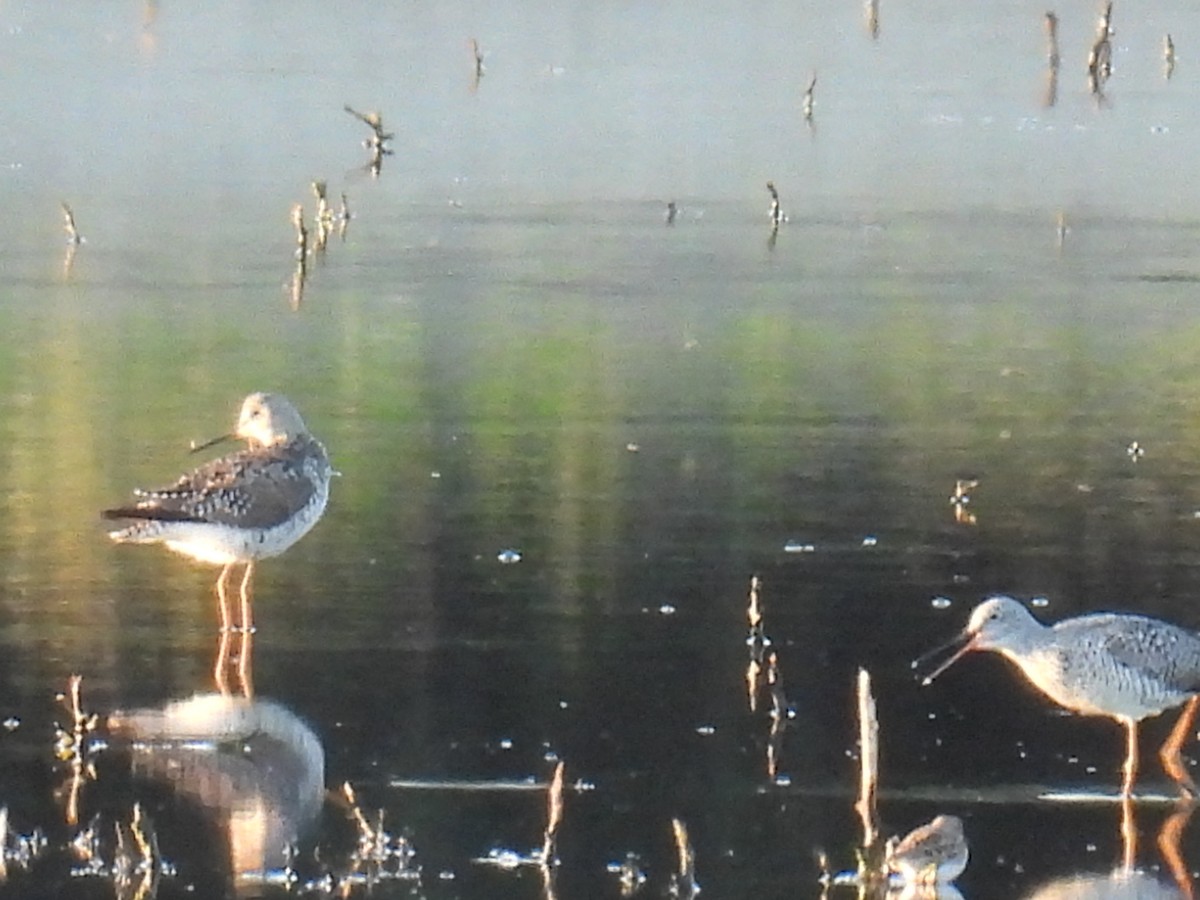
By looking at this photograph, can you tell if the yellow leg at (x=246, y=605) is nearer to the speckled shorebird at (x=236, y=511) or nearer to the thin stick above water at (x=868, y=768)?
the speckled shorebird at (x=236, y=511)

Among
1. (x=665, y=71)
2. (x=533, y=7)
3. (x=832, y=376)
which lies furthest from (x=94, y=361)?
(x=533, y=7)

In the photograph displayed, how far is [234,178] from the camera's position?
26328 mm

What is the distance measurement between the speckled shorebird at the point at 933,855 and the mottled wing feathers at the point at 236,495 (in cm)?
414

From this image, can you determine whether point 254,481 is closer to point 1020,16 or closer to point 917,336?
point 917,336

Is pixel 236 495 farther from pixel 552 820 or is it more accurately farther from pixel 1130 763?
pixel 1130 763

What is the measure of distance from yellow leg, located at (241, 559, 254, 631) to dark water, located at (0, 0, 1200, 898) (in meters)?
0.16

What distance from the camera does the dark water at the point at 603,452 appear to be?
9.59 m

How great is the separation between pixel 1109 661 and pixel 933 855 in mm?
1653

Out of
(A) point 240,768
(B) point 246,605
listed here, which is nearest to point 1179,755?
(A) point 240,768

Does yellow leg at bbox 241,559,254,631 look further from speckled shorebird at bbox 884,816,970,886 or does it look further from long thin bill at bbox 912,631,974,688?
speckled shorebird at bbox 884,816,970,886

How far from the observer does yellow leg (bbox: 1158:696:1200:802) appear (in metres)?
9.86

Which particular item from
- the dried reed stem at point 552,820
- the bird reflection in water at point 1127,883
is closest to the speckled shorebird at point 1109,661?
the bird reflection in water at point 1127,883

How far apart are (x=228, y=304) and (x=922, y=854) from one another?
1211 cm

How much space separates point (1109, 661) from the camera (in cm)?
984
